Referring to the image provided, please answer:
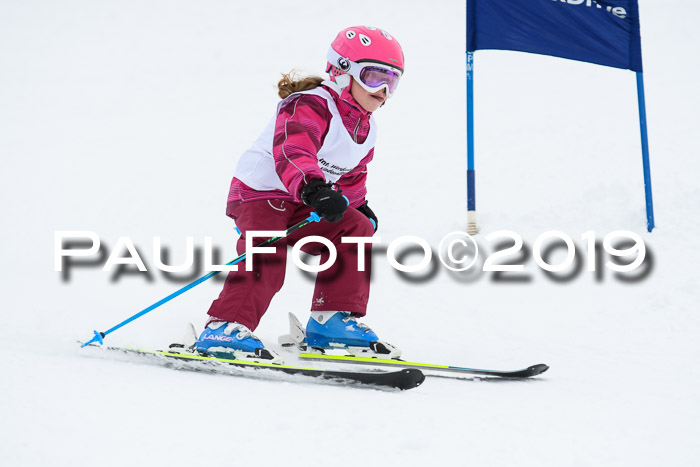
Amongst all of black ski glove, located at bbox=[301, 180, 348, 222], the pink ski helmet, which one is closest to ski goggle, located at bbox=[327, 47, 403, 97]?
the pink ski helmet

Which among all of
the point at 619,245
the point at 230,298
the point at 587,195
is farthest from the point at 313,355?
the point at 587,195

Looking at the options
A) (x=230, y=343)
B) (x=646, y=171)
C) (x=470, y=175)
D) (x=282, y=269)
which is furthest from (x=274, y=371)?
(x=646, y=171)

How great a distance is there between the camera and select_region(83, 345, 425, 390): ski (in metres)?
2.55

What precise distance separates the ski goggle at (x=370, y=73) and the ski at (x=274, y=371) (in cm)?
138

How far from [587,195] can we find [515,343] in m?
2.46

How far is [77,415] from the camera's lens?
202 centimetres

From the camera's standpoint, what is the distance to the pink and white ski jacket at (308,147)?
3061mm

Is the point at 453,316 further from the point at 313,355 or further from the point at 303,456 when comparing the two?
the point at 303,456

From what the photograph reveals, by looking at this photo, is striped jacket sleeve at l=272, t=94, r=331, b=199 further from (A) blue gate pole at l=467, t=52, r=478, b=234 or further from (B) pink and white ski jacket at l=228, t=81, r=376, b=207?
(A) blue gate pole at l=467, t=52, r=478, b=234

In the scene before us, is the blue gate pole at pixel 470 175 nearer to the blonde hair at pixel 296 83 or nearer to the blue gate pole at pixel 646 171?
the blue gate pole at pixel 646 171

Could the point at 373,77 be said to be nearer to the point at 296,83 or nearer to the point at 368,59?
the point at 368,59

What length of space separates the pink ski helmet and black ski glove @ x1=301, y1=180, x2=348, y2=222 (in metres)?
0.68

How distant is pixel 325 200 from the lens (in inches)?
109

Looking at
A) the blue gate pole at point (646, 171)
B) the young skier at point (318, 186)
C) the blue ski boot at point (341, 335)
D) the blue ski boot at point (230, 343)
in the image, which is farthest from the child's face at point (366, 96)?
the blue gate pole at point (646, 171)
